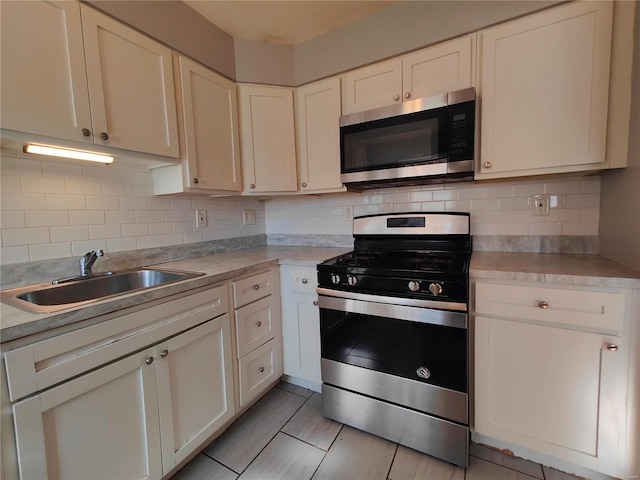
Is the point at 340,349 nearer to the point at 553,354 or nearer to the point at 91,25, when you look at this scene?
the point at 553,354

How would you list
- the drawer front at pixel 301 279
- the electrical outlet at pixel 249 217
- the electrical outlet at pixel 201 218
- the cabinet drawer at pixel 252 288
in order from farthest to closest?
the electrical outlet at pixel 249 217 → the electrical outlet at pixel 201 218 → the drawer front at pixel 301 279 → the cabinet drawer at pixel 252 288

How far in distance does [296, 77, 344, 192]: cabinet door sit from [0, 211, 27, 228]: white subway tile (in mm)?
1446

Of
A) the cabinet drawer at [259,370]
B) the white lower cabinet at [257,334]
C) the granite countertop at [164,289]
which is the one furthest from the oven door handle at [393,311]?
the cabinet drawer at [259,370]

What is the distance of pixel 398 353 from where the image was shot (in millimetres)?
1396

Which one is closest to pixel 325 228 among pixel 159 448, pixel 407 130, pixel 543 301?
pixel 407 130

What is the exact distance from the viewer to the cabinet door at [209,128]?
5.21ft

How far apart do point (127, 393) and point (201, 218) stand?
1.20 metres

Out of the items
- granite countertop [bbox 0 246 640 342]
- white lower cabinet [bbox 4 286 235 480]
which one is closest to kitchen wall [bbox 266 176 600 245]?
granite countertop [bbox 0 246 640 342]

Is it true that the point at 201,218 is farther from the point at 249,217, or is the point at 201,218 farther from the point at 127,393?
the point at 127,393

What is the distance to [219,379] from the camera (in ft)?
4.72

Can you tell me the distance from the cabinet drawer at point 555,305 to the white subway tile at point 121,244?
1.83 m

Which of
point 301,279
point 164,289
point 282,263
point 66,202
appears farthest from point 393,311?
point 66,202

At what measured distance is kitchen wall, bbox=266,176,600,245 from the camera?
5.01 ft

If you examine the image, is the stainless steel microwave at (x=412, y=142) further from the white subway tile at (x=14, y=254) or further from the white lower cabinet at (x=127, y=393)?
the white subway tile at (x=14, y=254)
